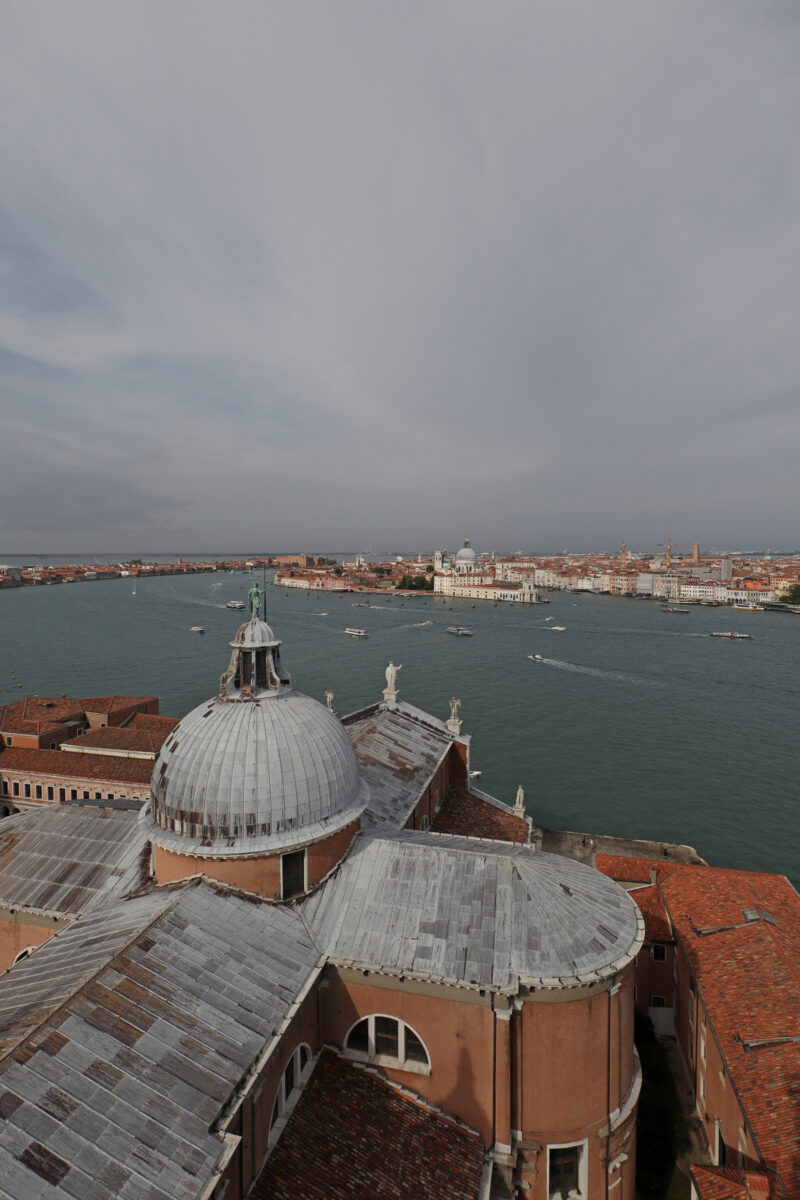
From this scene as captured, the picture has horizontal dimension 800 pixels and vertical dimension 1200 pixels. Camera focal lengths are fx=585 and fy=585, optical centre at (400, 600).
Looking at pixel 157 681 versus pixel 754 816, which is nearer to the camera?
pixel 754 816

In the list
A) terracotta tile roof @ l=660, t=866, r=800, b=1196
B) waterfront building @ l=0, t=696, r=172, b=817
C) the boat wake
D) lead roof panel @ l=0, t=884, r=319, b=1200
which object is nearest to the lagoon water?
the boat wake

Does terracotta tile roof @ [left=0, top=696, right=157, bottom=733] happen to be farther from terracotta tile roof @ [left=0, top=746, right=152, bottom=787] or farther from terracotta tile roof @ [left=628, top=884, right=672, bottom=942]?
terracotta tile roof @ [left=628, top=884, right=672, bottom=942]

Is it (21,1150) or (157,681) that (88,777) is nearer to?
(21,1150)

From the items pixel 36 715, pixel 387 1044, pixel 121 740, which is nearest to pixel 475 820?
pixel 387 1044

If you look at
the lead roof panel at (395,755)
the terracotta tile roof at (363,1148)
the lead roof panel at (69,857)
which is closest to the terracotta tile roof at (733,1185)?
the terracotta tile roof at (363,1148)

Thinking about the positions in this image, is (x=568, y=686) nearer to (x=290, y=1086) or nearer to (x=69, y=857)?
(x=69, y=857)

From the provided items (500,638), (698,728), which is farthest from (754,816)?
(500,638)

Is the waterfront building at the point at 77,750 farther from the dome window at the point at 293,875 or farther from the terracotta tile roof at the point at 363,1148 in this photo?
the terracotta tile roof at the point at 363,1148
